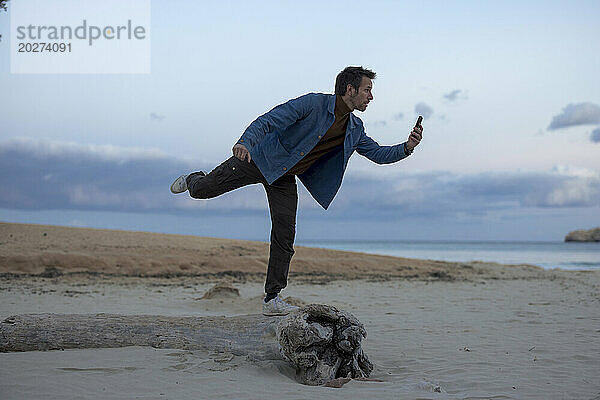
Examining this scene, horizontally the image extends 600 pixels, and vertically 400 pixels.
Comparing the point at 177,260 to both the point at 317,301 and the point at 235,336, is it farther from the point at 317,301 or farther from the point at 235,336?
the point at 235,336

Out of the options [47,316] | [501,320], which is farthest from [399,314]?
[47,316]

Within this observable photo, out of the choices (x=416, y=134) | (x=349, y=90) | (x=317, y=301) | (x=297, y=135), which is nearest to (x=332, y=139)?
(x=297, y=135)

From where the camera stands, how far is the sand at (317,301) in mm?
3289

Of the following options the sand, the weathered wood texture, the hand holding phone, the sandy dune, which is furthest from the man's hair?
the sandy dune

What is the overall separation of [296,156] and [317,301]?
4045mm

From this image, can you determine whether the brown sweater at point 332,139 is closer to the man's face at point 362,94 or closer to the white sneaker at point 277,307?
the man's face at point 362,94

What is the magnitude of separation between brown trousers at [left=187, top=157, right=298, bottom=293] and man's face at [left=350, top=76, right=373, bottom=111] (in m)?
0.87

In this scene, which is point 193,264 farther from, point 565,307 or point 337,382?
point 337,382

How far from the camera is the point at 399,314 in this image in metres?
6.80

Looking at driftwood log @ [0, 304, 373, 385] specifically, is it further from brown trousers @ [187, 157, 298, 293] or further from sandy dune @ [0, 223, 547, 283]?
sandy dune @ [0, 223, 547, 283]

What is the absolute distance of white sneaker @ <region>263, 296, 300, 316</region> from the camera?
4484 mm

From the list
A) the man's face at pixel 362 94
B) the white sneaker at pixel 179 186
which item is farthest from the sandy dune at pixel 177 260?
the man's face at pixel 362 94

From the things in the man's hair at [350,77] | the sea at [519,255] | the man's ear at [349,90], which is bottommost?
the sea at [519,255]

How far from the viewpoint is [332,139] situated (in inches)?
190
